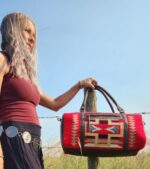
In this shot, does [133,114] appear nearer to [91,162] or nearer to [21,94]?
[91,162]

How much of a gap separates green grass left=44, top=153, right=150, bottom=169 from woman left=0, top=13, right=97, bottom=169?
2.86 m

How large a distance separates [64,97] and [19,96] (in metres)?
0.74

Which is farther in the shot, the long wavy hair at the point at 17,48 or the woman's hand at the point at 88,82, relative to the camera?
the woman's hand at the point at 88,82

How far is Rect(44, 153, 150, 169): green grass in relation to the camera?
5.89 metres

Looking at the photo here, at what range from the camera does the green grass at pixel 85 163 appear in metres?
5.89

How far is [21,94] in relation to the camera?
2967 millimetres

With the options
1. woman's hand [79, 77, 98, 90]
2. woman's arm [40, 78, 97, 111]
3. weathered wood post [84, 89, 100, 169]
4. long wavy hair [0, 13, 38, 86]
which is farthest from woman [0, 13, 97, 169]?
weathered wood post [84, 89, 100, 169]

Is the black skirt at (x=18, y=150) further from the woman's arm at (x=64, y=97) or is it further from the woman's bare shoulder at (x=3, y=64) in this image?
the woman's arm at (x=64, y=97)

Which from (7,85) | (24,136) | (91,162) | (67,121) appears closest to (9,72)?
(7,85)

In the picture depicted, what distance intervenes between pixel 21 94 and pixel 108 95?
959 millimetres

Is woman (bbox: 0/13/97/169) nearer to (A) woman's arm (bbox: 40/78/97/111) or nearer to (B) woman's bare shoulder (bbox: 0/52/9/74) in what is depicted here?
(B) woman's bare shoulder (bbox: 0/52/9/74)

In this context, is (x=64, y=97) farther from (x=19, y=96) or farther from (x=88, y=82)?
(x=19, y=96)

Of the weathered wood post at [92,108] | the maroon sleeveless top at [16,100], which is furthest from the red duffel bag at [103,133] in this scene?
the maroon sleeveless top at [16,100]

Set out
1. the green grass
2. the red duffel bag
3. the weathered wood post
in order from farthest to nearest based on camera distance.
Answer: the green grass, the weathered wood post, the red duffel bag
